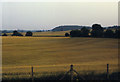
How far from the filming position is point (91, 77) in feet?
30.5

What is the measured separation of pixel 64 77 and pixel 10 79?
8.32 feet

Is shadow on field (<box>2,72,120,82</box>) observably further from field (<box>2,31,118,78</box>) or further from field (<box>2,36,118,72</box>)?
field (<box>2,36,118,72</box>)

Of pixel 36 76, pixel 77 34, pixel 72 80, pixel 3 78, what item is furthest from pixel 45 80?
pixel 77 34

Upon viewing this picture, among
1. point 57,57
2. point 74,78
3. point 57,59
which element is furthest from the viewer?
point 57,57

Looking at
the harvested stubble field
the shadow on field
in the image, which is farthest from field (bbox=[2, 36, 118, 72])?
the shadow on field

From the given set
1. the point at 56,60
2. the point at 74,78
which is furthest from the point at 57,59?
the point at 74,78

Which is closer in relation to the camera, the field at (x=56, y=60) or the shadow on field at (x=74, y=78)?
the shadow on field at (x=74, y=78)

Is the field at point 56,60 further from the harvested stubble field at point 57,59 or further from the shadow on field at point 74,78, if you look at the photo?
the shadow on field at point 74,78

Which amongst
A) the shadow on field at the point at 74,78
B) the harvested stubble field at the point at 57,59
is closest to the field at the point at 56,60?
the harvested stubble field at the point at 57,59

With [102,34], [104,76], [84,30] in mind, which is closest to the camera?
[104,76]

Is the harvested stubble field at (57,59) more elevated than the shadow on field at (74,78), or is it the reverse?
the shadow on field at (74,78)

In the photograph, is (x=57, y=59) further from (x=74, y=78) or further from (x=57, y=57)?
(x=74, y=78)

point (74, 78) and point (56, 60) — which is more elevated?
point (74, 78)

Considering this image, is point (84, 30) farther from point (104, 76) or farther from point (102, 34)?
point (104, 76)
